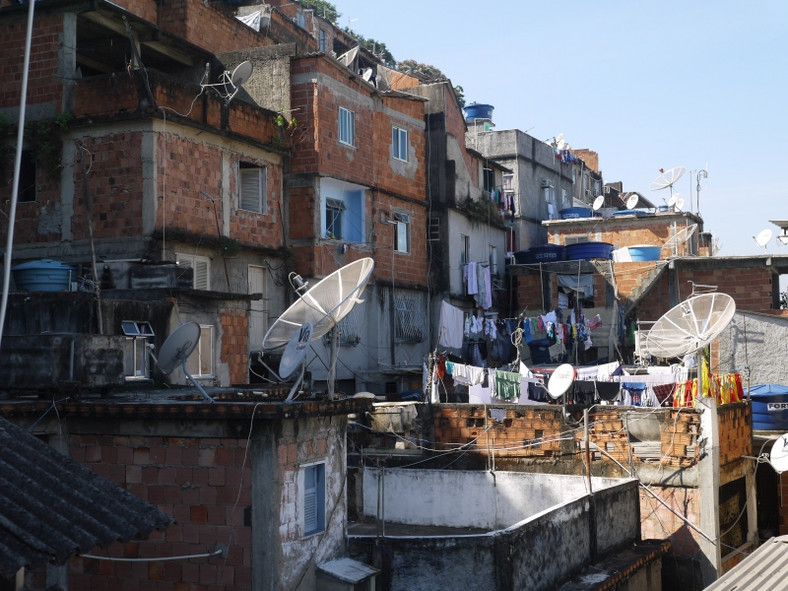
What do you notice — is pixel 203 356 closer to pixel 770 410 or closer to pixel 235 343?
pixel 235 343

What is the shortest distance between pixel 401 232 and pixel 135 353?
13107 millimetres

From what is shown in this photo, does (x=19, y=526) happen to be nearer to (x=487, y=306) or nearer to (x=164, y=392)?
(x=164, y=392)

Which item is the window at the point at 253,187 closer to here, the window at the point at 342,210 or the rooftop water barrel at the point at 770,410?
the window at the point at 342,210

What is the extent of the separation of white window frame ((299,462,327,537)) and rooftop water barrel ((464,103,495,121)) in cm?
3099

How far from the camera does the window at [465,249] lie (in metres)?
30.6

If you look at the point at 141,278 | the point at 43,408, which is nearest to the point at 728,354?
the point at 141,278

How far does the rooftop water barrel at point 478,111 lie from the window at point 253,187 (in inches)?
773

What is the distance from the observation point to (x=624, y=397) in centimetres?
2136

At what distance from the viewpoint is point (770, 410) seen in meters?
23.4

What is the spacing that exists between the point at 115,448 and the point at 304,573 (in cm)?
272

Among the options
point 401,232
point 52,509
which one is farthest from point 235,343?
point 52,509

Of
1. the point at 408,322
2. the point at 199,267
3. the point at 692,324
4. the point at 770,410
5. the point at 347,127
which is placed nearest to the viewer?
the point at 692,324

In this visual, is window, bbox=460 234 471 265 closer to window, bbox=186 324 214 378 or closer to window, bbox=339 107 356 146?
window, bbox=339 107 356 146

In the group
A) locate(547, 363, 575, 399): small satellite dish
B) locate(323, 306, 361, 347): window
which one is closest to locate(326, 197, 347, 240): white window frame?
locate(323, 306, 361, 347): window
